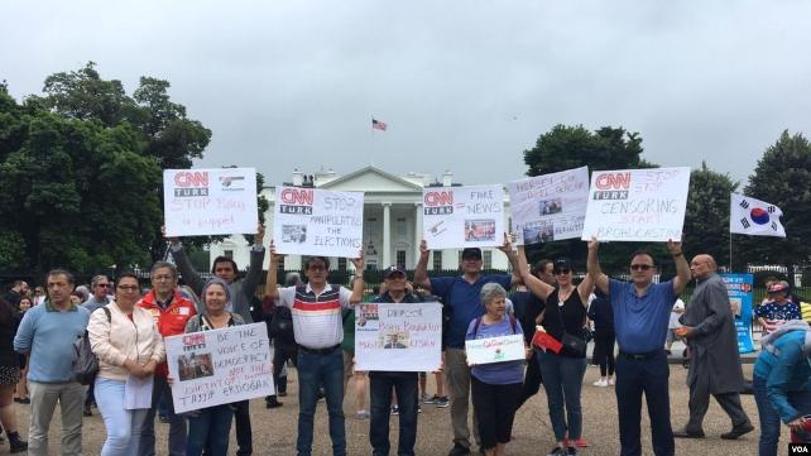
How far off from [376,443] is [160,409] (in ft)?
12.7

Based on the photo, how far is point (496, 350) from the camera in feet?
21.7

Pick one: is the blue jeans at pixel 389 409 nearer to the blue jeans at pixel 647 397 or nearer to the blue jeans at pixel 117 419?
the blue jeans at pixel 647 397

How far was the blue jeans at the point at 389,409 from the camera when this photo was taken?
671 centimetres

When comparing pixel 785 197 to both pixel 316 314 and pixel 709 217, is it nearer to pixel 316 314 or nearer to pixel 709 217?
pixel 709 217

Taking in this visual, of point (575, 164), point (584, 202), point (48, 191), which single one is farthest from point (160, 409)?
point (575, 164)

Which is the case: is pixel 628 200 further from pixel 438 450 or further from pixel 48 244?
pixel 48 244

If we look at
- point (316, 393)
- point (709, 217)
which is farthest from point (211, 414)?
point (709, 217)

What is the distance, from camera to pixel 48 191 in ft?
108

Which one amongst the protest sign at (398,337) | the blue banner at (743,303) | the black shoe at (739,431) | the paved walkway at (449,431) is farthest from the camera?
the blue banner at (743,303)

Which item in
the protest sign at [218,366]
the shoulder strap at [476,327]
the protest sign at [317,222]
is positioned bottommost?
the protest sign at [218,366]

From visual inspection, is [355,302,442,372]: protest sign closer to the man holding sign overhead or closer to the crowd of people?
the crowd of people

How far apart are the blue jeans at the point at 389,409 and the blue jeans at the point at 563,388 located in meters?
1.40

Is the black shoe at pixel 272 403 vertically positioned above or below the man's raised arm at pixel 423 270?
below

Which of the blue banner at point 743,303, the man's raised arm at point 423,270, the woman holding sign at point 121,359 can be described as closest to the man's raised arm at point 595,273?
the man's raised arm at point 423,270
